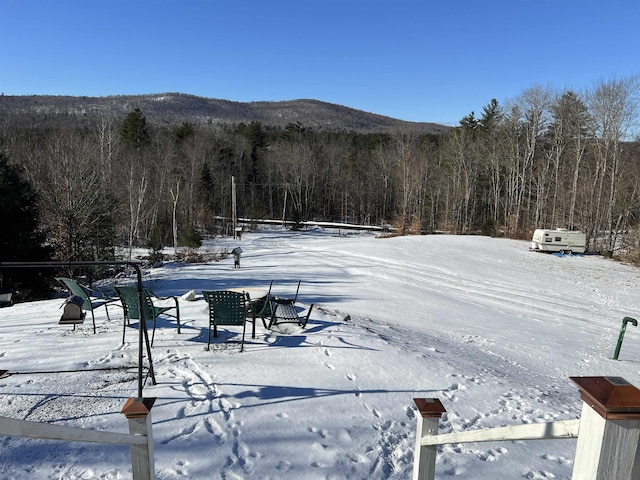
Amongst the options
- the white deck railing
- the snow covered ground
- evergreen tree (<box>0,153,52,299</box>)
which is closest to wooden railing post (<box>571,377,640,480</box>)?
the white deck railing

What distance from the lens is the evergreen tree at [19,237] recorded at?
1302 cm

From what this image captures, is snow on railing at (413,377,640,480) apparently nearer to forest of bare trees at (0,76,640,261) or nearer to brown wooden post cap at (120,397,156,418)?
brown wooden post cap at (120,397,156,418)

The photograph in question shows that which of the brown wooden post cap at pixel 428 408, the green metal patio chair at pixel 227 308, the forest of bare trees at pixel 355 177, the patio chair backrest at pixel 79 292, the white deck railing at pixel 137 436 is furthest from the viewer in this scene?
the forest of bare trees at pixel 355 177

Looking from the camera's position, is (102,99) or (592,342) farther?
(102,99)

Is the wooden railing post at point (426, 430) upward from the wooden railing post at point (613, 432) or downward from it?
downward

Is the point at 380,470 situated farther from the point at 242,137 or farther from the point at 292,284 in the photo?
the point at 242,137

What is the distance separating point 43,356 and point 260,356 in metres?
2.69

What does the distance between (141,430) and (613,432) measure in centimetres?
202

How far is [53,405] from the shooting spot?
362 cm

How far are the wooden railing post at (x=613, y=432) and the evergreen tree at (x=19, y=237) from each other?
15.8 m

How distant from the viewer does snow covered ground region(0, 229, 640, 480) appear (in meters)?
3.12

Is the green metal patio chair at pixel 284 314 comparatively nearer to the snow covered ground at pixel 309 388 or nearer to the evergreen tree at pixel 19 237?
the snow covered ground at pixel 309 388

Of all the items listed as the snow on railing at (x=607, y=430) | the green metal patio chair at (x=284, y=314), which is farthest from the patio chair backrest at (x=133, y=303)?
the snow on railing at (x=607, y=430)

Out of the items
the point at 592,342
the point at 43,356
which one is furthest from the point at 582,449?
the point at 592,342
